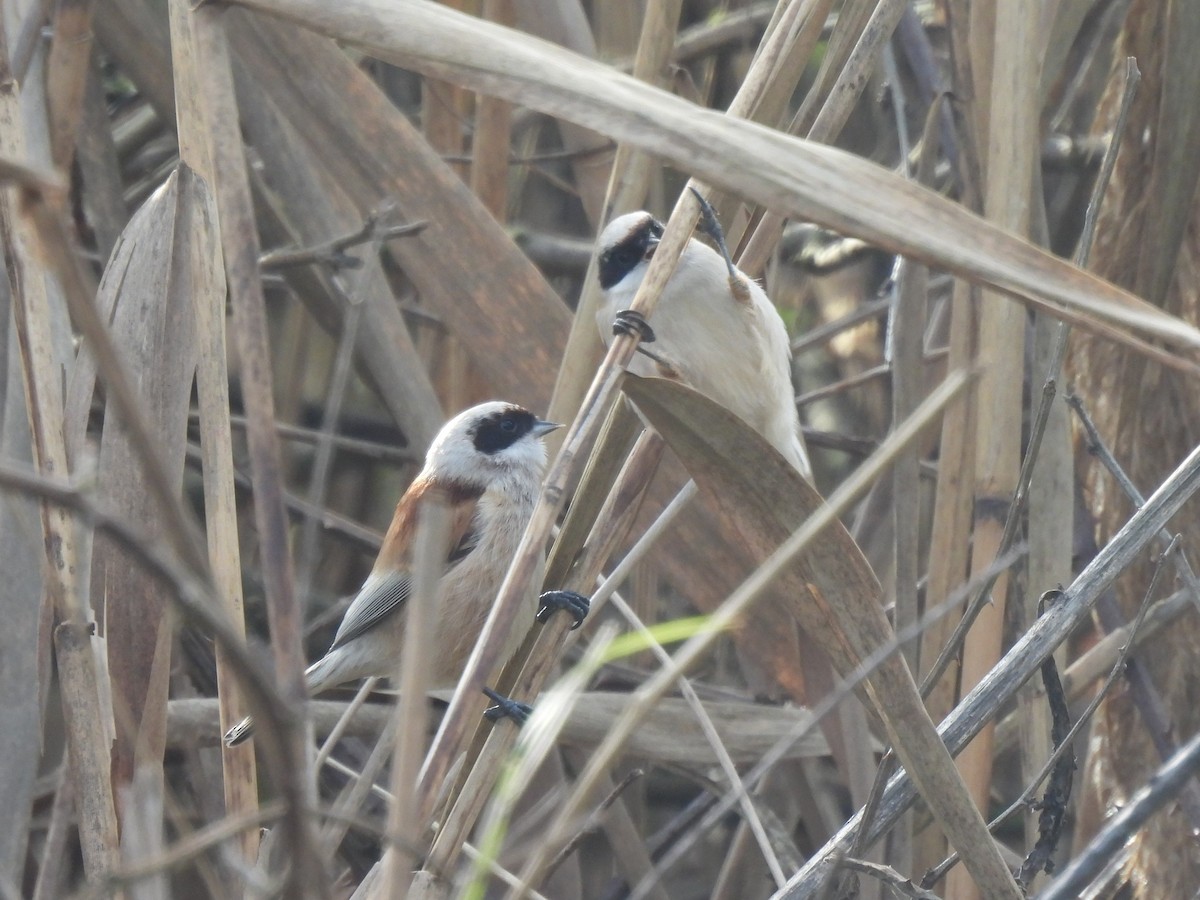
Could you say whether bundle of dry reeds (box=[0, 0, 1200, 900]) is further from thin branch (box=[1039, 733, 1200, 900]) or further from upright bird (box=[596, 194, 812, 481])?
upright bird (box=[596, 194, 812, 481])

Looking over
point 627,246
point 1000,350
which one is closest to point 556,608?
point 1000,350

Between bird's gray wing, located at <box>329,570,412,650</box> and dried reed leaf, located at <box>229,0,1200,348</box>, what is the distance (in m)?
1.76

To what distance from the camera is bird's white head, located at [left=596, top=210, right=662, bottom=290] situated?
290 cm

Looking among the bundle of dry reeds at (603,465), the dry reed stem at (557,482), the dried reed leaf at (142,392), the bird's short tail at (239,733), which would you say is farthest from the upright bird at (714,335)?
the bird's short tail at (239,733)

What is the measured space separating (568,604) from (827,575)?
57 centimetres

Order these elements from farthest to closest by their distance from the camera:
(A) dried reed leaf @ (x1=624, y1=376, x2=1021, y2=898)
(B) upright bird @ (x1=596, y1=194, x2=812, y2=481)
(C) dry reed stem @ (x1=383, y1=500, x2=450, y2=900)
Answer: (B) upright bird @ (x1=596, y1=194, x2=812, y2=481) < (A) dried reed leaf @ (x1=624, y1=376, x2=1021, y2=898) < (C) dry reed stem @ (x1=383, y1=500, x2=450, y2=900)

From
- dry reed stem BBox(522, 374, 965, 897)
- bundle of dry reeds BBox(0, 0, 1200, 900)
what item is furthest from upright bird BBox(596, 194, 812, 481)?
dry reed stem BBox(522, 374, 965, 897)

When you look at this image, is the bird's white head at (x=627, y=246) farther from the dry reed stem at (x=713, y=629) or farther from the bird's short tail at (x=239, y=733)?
the dry reed stem at (x=713, y=629)

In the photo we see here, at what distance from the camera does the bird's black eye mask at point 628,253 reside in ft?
9.85

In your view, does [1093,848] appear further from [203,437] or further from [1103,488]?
[1103,488]

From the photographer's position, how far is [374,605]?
9.70ft

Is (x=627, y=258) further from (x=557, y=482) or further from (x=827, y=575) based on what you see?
(x=827, y=575)

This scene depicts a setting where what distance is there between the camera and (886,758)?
1.71 meters

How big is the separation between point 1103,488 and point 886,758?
4.37 feet
